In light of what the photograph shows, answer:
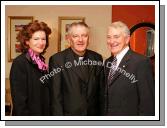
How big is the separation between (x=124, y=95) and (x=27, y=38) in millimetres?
764

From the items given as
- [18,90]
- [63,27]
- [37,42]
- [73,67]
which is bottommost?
[18,90]

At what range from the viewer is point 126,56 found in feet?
6.37

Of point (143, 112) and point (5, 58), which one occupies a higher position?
point (5, 58)

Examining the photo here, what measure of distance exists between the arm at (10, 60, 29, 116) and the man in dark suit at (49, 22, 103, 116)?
0.19 m

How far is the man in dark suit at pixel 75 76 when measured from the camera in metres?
1.94

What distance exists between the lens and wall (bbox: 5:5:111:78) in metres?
1.94

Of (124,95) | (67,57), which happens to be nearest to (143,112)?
(124,95)

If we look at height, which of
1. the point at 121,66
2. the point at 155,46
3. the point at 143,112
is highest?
the point at 155,46

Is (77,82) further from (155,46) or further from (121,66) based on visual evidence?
(155,46)

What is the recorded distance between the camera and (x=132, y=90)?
1.92m

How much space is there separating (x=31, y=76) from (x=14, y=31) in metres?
0.34

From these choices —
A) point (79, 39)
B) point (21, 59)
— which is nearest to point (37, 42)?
A: point (21, 59)

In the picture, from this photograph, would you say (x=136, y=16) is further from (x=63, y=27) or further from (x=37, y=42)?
(x=37, y=42)

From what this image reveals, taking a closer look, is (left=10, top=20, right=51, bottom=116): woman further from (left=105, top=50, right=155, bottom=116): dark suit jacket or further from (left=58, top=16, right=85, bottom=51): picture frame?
(left=105, top=50, right=155, bottom=116): dark suit jacket
